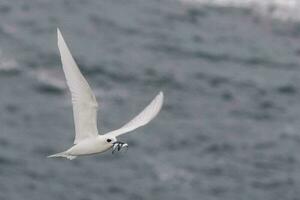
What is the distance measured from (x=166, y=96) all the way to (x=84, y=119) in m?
35.3

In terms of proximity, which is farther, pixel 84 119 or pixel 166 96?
pixel 166 96

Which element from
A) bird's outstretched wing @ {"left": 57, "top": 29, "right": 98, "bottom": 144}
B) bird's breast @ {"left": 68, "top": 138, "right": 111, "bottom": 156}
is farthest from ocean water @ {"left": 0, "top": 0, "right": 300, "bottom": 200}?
bird's breast @ {"left": 68, "top": 138, "right": 111, "bottom": 156}

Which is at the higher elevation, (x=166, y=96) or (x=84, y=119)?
(x=166, y=96)

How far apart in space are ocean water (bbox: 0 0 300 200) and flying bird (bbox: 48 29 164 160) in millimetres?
27542

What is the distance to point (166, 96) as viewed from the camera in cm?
5403

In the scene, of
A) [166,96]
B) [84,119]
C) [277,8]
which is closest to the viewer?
[84,119]

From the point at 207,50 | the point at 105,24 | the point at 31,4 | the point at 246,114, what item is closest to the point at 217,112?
the point at 246,114

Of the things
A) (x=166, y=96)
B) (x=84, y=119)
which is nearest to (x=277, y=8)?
(x=166, y=96)

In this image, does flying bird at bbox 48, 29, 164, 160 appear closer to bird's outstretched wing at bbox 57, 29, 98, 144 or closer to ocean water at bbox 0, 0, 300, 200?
bird's outstretched wing at bbox 57, 29, 98, 144

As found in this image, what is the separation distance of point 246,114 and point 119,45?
894 cm

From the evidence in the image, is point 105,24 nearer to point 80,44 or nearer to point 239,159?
point 80,44

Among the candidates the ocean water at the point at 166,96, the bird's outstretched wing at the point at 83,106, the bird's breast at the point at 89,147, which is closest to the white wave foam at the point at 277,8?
the ocean water at the point at 166,96

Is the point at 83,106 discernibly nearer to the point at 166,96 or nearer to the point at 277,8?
the point at 166,96

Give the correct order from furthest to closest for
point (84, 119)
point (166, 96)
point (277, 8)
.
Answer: point (277, 8) → point (166, 96) → point (84, 119)
